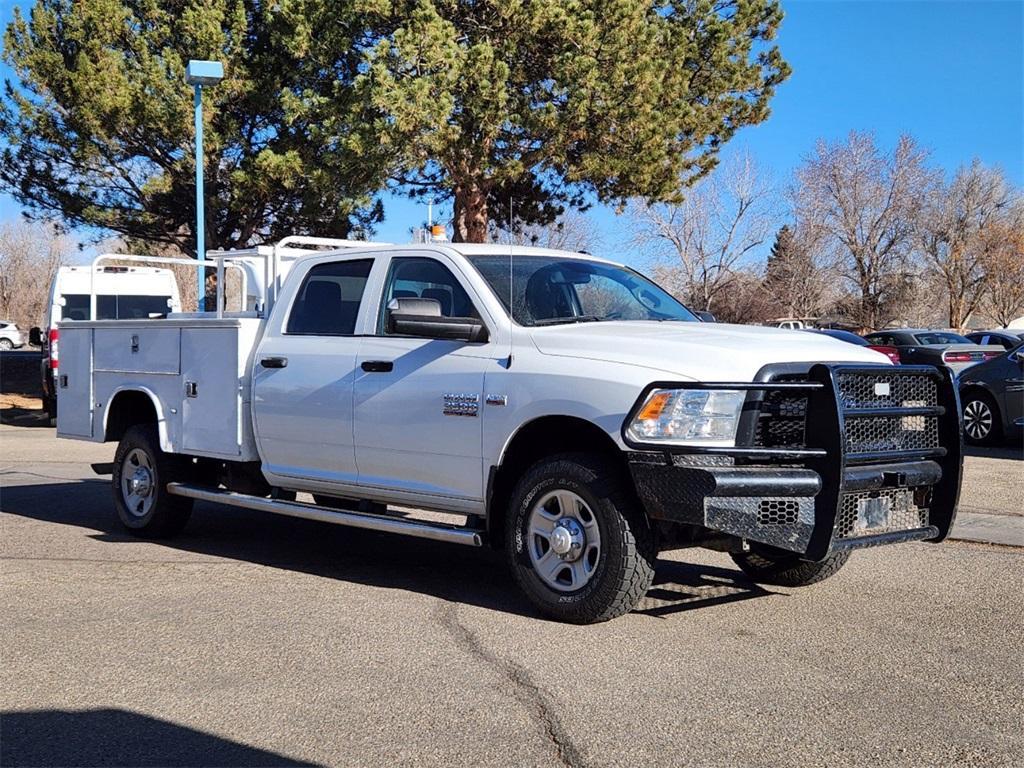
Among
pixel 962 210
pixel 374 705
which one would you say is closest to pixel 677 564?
pixel 374 705

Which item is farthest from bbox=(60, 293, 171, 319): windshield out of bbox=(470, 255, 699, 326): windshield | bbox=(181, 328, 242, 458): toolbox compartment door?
bbox=(470, 255, 699, 326): windshield

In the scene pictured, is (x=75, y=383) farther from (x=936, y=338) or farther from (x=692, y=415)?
(x=936, y=338)

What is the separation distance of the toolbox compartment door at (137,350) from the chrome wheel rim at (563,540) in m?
3.60

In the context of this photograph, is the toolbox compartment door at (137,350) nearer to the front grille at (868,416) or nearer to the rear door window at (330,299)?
the rear door window at (330,299)

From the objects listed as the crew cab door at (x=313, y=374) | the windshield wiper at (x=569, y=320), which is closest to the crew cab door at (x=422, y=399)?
the crew cab door at (x=313, y=374)

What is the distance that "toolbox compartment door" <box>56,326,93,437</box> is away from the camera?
30.7 feet

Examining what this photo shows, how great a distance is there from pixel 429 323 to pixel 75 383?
443 cm

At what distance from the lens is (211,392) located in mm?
8141

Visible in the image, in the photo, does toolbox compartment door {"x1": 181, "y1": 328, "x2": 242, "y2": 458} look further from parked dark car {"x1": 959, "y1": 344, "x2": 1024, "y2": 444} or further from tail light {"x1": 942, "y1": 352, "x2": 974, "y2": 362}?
tail light {"x1": 942, "y1": 352, "x2": 974, "y2": 362}

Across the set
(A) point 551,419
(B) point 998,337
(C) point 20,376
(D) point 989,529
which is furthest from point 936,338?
A: (C) point 20,376

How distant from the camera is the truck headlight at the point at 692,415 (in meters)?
5.56

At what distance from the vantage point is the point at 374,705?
15.5ft

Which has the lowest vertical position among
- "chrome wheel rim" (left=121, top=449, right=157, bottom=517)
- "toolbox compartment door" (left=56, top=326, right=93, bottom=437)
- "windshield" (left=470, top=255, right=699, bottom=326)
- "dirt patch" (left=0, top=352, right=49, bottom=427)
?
"dirt patch" (left=0, top=352, right=49, bottom=427)

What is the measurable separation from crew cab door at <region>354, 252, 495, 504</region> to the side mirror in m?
0.10
